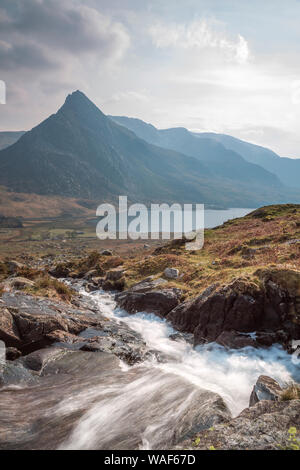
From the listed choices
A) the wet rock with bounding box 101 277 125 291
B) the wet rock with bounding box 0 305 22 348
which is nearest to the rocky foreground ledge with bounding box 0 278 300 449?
the wet rock with bounding box 0 305 22 348

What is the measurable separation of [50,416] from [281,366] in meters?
Answer: 9.54

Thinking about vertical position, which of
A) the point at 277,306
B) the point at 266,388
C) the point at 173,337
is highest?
the point at 277,306

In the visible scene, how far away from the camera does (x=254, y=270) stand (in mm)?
16656

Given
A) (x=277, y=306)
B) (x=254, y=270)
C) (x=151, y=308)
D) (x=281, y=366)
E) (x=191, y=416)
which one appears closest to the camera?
Result: (x=191, y=416)

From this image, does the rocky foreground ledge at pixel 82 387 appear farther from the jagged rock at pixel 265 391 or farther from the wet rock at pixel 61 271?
the wet rock at pixel 61 271

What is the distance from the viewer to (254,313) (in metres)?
14.3

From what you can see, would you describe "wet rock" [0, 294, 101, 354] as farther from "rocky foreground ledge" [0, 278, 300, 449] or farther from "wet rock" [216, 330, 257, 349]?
"wet rock" [216, 330, 257, 349]

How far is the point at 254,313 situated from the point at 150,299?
10.2 m

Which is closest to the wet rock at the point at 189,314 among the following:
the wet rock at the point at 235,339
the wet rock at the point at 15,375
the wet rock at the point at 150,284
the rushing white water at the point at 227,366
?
Answer: the rushing white water at the point at 227,366

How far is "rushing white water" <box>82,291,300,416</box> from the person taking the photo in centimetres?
1120

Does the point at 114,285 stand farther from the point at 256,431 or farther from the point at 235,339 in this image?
the point at 256,431

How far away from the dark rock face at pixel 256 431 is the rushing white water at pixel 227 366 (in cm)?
208
